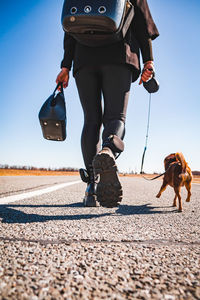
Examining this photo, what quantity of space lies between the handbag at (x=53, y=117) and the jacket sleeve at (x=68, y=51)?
44cm

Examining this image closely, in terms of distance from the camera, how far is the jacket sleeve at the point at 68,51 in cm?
201

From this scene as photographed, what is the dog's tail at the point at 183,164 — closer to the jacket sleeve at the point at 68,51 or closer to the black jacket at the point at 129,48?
the black jacket at the point at 129,48

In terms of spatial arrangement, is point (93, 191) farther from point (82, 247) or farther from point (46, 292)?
point (46, 292)

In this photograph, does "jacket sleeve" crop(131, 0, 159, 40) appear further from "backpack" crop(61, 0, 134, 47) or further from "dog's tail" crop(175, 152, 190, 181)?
"dog's tail" crop(175, 152, 190, 181)

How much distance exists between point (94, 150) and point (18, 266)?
1.41 meters

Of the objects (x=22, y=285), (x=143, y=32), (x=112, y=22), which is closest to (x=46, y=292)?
(x=22, y=285)

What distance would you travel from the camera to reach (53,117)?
5.64ft

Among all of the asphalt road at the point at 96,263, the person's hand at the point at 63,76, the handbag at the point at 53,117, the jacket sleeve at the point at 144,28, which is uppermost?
the jacket sleeve at the point at 144,28

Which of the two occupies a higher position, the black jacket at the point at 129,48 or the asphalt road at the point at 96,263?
the black jacket at the point at 129,48

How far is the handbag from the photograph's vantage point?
1.73 m

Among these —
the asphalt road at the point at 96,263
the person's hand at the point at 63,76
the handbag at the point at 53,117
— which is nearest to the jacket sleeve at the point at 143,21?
the person's hand at the point at 63,76

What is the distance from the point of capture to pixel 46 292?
451 millimetres

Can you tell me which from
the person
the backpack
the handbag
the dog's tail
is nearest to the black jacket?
the person

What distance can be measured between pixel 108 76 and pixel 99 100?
0.30 metres
